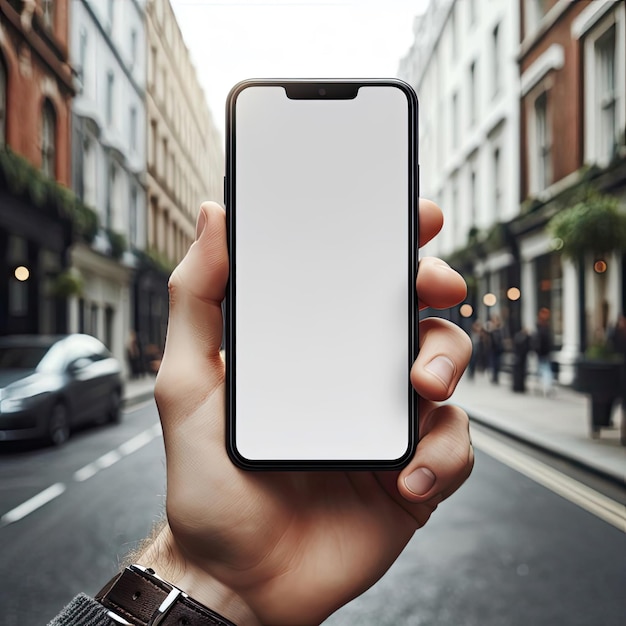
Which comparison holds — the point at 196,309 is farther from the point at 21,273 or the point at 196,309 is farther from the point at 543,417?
the point at 543,417

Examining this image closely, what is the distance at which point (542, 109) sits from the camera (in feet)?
20.8

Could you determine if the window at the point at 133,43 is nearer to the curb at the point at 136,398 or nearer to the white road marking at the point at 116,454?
the curb at the point at 136,398

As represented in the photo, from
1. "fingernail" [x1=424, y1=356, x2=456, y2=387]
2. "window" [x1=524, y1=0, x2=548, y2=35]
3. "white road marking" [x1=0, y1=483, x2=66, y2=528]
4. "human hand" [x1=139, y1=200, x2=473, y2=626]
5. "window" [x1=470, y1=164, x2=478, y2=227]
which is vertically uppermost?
"window" [x1=524, y1=0, x2=548, y2=35]

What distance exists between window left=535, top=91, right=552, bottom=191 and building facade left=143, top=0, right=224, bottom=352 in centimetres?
370

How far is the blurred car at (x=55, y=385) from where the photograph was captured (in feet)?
7.77

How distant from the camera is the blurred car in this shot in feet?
7.77

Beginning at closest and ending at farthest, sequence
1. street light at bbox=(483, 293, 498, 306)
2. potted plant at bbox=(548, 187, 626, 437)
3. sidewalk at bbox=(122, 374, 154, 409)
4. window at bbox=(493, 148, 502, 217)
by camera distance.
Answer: sidewalk at bbox=(122, 374, 154, 409) → potted plant at bbox=(548, 187, 626, 437) → street light at bbox=(483, 293, 498, 306) → window at bbox=(493, 148, 502, 217)

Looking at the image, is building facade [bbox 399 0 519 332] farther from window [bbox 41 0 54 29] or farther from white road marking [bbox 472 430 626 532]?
window [bbox 41 0 54 29]

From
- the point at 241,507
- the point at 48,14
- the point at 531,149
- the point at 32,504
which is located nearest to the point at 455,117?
the point at 531,149

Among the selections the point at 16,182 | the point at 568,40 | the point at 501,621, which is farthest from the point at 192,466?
the point at 568,40

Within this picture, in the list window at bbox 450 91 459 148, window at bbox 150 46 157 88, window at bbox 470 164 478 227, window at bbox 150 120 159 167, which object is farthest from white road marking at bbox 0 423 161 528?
window at bbox 470 164 478 227

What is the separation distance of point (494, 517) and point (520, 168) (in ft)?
14.2

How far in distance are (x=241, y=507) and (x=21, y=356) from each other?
88.8 inches

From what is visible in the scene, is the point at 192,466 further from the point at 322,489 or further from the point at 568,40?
the point at 568,40
